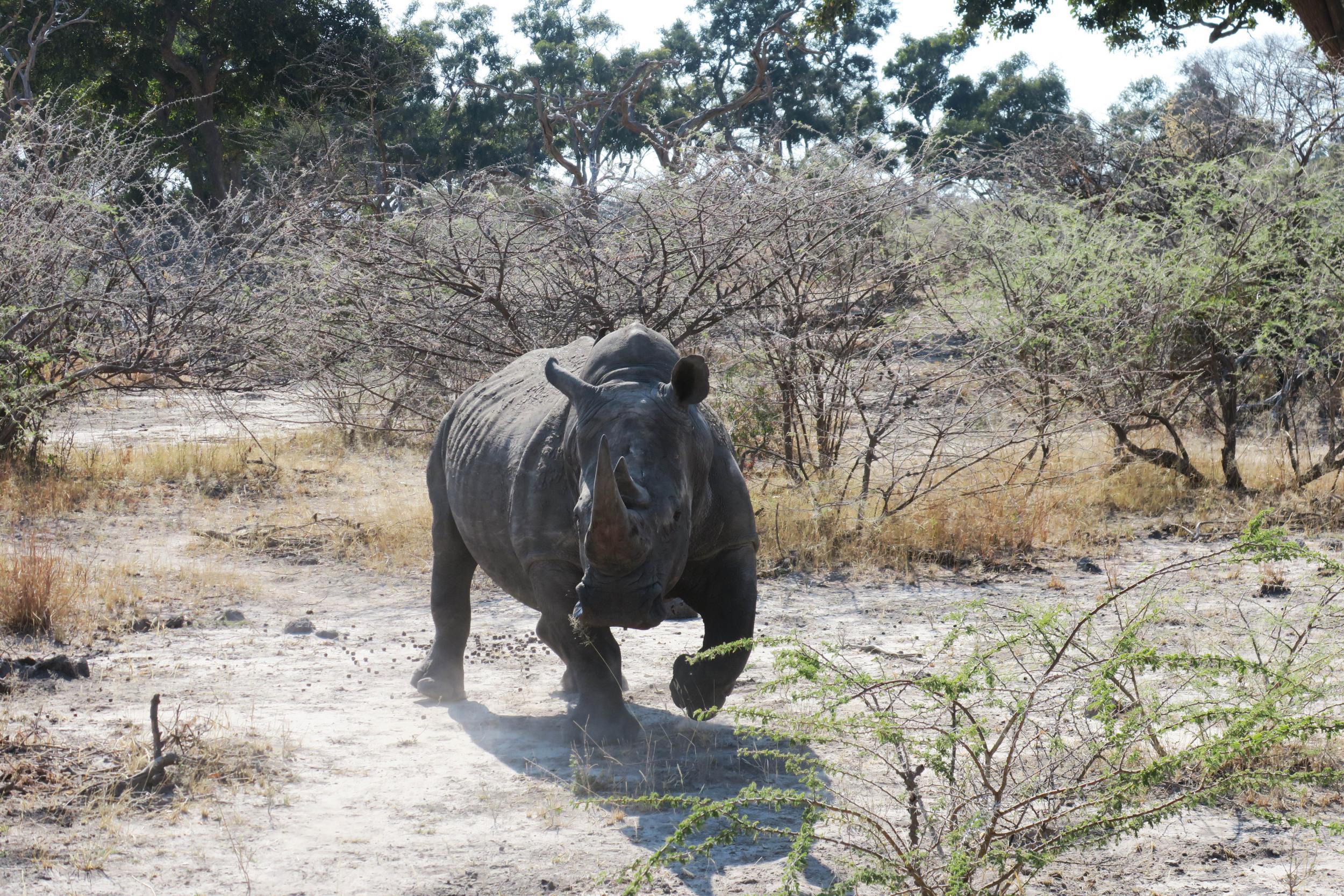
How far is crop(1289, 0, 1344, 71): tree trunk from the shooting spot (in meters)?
11.6

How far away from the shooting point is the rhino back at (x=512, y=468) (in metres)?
5.23

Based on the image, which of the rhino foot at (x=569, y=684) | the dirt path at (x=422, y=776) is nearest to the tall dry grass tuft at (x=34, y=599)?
the dirt path at (x=422, y=776)

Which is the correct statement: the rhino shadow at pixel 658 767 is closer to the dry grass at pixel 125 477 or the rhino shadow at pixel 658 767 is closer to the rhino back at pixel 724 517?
the rhino back at pixel 724 517

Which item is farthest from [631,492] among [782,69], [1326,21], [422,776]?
[782,69]

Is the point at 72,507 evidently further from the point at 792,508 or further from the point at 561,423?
the point at 561,423

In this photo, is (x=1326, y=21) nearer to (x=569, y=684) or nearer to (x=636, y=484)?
(x=569, y=684)

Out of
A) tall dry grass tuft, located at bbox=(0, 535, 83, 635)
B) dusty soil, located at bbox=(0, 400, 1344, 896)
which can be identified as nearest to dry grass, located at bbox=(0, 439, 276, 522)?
dusty soil, located at bbox=(0, 400, 1344, 896)

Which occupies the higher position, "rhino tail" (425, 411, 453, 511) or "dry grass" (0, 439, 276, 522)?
"rhino tail" (425, 411, 453, 511)

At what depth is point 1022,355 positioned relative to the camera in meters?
10.8

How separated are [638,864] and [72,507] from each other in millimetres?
8857

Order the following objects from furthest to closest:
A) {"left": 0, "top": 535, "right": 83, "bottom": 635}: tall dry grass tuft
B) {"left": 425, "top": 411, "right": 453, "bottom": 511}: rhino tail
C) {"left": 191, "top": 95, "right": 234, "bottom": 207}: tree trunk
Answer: {"left": 191, "top": 95, "right": 234, "bottom": 207}: tree trunk → {"left": 0, "top": 535, "right": 83, "bottom": 635}: tall dry grass tuft → {"left": 425, "top": 411, "right": 453, "bottom": 511}: rhino tail

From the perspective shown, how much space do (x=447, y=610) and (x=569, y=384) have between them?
1939mm

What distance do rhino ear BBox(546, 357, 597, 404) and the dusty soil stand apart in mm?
1409

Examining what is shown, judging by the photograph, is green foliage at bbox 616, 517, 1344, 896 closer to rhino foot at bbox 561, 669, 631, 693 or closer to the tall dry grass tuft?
rhino foot at bbox 561, 669, 631, 693
